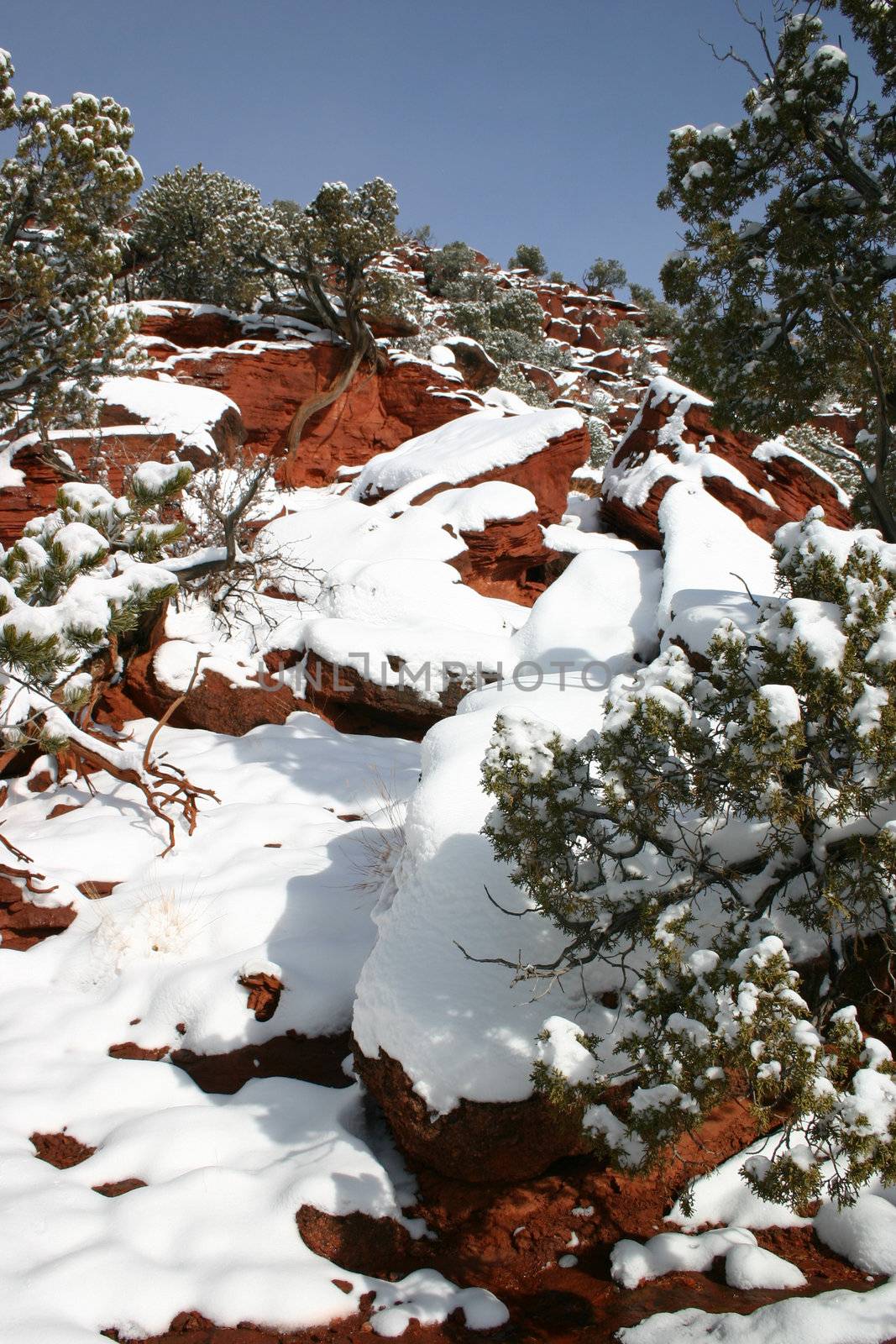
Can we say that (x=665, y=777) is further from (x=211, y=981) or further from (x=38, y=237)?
(x=38, y=237)

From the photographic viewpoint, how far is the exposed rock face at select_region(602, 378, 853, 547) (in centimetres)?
1062

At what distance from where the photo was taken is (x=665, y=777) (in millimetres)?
2789

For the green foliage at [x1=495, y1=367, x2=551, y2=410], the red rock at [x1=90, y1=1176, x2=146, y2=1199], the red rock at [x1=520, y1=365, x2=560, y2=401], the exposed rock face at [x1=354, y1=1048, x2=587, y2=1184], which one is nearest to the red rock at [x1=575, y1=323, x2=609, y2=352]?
the red rock at [x1=520, y1=365, x2=560, y2=401]

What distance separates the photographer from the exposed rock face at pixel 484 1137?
323 centimetres

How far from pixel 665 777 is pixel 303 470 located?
1654 centimetres

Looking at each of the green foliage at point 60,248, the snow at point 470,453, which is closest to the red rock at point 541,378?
the snow at point 470,453

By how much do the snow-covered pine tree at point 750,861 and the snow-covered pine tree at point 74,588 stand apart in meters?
2.35

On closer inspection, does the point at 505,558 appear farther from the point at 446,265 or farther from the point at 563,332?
the point at 563,332

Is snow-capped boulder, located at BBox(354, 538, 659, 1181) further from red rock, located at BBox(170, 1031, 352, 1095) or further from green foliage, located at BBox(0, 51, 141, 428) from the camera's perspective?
green foliage, located at BBox(0, 51, 141, 428)

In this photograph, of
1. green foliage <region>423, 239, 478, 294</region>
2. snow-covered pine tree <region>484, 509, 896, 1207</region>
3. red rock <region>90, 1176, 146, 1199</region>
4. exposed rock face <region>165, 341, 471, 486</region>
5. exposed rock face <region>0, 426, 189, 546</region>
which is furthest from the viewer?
green foliage <region>423, 239, 478, 294</region>

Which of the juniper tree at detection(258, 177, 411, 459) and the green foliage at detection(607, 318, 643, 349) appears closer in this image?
the juniper tree at detection(258, 177, 411, 459)

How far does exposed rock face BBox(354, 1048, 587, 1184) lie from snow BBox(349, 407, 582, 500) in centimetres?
929

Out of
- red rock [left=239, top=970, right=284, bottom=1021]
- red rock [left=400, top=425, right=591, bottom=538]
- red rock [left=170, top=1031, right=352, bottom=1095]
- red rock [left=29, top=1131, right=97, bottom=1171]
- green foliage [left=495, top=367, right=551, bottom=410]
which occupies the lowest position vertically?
red rock [left=29, top=1131, right=97, bottom=1171]

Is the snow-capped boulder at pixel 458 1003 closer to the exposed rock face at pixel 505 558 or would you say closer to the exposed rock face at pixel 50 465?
the exposed rock face at pixel 505 558
